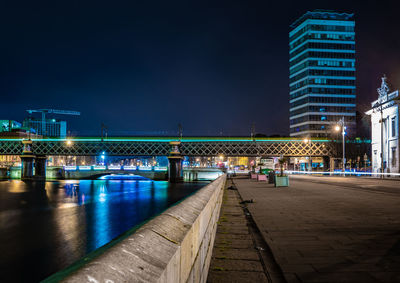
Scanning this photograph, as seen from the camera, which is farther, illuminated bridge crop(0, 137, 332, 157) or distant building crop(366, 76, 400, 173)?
illuminated bridge crop(0, 137, 332, 157)

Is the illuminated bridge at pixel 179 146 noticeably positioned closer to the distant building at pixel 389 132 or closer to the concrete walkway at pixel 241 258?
the distant building at pixel 389 132

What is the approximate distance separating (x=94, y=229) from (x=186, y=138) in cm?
6425

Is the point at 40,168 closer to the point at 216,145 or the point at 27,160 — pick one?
the point at 27,160

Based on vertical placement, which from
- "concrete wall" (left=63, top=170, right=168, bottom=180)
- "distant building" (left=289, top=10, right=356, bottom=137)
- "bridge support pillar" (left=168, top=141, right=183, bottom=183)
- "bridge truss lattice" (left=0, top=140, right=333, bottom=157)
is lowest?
"concrete wall" (left=63, top=170, right=168, bottom=180)

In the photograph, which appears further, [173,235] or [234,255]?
[234,255]

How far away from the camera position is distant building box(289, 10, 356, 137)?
12838 cm

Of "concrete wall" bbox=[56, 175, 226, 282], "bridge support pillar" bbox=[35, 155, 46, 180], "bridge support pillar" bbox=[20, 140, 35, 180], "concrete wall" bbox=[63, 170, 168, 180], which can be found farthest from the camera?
"bridge support pillar" bbox=[35, 155, 46, 180]

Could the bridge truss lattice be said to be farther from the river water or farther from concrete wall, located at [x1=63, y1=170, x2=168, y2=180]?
the river water

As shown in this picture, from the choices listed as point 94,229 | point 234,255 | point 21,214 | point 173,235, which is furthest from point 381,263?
point 21,214

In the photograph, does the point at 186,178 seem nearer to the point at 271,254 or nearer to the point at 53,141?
the point at 53,141

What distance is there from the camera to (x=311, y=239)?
273 inches

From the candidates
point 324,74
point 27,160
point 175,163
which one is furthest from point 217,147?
point 324,74

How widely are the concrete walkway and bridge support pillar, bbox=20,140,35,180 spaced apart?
93.2 meters

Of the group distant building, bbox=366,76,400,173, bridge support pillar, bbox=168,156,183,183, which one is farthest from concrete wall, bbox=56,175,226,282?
bridge support pillar, bbox=168,156,183,183
